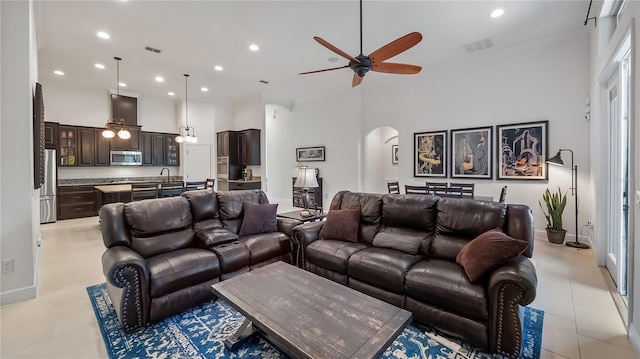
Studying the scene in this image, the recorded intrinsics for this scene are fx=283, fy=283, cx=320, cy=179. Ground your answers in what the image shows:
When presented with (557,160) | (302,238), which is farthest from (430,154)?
(302,238)

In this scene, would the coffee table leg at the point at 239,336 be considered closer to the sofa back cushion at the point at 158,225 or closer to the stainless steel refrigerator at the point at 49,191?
the sofa back cushion at the point at 158,225

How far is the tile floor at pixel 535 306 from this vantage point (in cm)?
212

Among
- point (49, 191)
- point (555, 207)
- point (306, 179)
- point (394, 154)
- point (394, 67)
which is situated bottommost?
point (555, 207)

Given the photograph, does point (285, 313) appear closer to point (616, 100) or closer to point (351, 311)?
point (351, 311)

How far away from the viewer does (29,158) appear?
9.86 feet

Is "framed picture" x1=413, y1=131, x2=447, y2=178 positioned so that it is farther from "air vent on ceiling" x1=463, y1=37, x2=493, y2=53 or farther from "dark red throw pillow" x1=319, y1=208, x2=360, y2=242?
"dark red throw pillow" x1=319, y1=208, x2=360, y2=242

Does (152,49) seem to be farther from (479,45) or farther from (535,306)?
(535,306)

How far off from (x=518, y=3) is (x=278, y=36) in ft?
11.2

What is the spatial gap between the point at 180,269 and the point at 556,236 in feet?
18.1

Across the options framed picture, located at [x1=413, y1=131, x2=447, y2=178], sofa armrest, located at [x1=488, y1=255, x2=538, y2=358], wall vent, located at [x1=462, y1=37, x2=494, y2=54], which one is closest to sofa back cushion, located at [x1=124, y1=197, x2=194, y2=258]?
sofa armrest, located at [x1=488, y1=255, x2=538, y2=358]

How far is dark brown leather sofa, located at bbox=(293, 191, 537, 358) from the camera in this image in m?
1.96

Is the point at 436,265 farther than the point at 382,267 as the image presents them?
No

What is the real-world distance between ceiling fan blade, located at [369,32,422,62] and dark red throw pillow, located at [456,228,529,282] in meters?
1.85

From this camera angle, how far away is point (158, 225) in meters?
3.00
